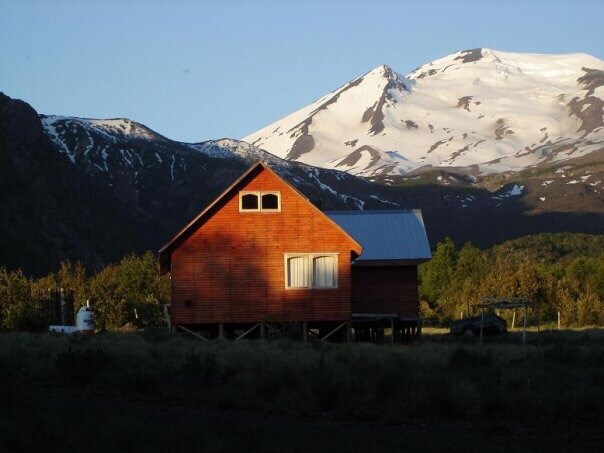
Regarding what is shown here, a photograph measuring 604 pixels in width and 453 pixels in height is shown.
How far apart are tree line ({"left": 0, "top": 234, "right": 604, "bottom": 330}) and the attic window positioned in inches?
386

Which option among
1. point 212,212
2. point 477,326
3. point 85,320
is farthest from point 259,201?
point 477,326

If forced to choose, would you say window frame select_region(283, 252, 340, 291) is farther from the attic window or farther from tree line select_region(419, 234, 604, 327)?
tree line select_region(419, 234, 604, 327)

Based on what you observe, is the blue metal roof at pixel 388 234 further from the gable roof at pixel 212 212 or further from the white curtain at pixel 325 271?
the gable roof at pixel 212 212

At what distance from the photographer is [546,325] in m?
54.5

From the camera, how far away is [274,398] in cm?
1842

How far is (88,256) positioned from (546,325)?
46.4m

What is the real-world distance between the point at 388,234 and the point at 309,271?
3908 mm

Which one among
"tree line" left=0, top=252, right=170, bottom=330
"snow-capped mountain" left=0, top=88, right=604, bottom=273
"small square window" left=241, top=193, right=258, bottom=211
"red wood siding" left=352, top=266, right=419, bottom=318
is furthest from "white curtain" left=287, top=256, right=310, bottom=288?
"tree line" left=0, top=252, right=170, bottom=330

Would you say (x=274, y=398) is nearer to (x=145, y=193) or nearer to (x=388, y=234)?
(x=388, y=234)

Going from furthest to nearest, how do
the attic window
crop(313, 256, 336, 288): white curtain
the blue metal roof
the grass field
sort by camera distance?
1. the blue metal roof
2. the attic window
3. crop(313, 256, 336, 288): white curtain
4. the grass field

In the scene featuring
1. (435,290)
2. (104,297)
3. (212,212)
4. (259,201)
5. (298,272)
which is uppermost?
(259,201)

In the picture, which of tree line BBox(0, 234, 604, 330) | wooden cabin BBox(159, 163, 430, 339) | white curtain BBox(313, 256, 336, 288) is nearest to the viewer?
wooden cabin BBox(159, 163, 430, 339)

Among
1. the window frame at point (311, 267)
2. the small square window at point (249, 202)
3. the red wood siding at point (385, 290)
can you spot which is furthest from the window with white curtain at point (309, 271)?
the red wood siding at point (385, 290)

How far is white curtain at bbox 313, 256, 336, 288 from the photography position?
3584 cm
